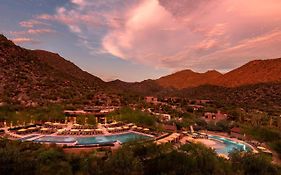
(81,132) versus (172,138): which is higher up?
(81,132)

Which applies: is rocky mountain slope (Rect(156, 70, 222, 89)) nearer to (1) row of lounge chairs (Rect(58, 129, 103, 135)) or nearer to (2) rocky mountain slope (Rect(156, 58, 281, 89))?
(2) rocky mountain slope (Rect(156, 58, 281, 89))

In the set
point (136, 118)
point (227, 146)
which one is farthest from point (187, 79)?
point (227, 146)

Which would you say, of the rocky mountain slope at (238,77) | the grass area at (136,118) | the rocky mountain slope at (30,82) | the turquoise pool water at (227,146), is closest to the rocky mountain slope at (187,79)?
the rocky mountain slope at (238,77)

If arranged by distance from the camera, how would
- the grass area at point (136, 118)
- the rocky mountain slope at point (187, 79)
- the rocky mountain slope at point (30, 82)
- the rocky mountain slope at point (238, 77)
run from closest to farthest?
1. the grass area at point (136, 118)
2. the rocky mountain slope at point (30, 82)
3. the rocky mountain slope at point (238, 77)
4. the rocky mountain slope at point (187, 79)


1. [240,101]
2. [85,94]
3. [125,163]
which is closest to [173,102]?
[240,101]

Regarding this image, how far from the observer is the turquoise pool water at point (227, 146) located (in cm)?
2273

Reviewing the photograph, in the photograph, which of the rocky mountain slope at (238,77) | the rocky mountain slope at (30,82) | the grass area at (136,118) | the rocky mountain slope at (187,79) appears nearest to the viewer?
the grass area at (136,118)

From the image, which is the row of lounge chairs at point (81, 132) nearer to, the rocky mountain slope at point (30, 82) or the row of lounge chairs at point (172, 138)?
the row of lounge chairs at point (172, 138)

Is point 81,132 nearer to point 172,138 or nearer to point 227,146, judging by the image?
point 172,138

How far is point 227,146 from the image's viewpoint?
2436 centimetres

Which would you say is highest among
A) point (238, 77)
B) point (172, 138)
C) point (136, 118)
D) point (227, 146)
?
point (238, 77)

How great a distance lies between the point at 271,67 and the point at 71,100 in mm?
46400

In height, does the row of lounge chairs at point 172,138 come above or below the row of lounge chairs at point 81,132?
below

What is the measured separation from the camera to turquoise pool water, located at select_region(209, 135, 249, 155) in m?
22.7
